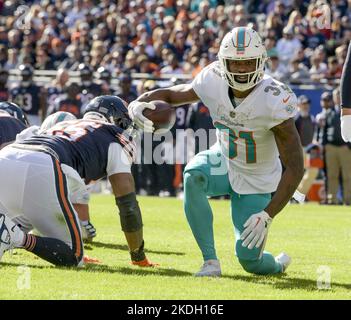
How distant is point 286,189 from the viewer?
613cm

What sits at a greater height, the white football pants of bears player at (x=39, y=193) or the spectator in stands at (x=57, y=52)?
the white football pants of bears player at (x=39, y=193)

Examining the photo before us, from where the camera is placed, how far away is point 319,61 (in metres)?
14.7

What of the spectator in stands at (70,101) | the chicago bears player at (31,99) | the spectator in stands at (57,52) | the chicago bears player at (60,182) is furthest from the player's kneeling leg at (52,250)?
the spectator in stands at (57,52)

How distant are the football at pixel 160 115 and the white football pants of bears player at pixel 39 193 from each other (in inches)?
27.9

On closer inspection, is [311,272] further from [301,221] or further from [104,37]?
[104,37]

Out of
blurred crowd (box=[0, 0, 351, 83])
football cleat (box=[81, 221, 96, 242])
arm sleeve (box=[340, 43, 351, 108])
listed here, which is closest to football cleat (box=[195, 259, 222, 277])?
arm sleeve (box=[340, 43, 351, 108])

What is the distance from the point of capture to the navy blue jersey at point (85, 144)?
657 centimetres

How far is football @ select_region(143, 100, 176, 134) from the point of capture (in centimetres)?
651

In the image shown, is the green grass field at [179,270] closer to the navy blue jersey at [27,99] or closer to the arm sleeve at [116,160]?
the arm sleeve at [116,160]

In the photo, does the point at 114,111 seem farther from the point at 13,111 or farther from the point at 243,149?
the point at 13,111

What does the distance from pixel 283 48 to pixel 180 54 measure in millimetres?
2006

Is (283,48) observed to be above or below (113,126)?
below
